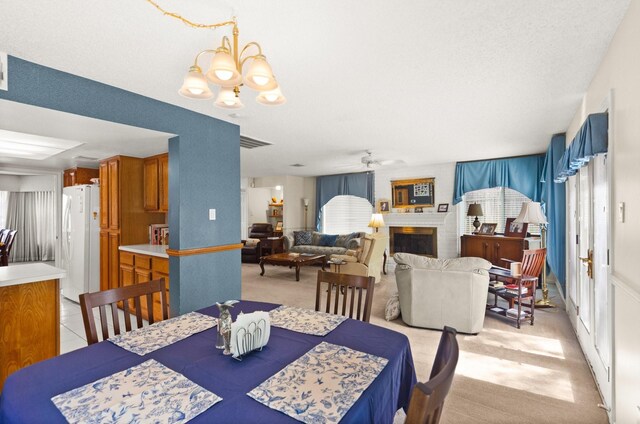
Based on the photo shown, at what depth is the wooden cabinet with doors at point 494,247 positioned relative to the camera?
5386 mm

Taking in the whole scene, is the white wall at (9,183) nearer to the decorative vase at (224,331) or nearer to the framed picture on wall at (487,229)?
the decorative vase at (224,331)

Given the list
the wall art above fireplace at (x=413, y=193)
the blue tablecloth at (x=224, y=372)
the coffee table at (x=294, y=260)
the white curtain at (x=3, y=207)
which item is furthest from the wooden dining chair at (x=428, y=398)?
the white curtain at (x=3, y=207)

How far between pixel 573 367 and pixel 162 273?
13.2 ft

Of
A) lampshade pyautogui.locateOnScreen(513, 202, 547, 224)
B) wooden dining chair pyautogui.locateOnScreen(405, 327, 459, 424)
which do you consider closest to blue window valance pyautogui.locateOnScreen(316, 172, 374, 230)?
lampshade pyautogui.locateOnScreen(513, 202, 547, 224)

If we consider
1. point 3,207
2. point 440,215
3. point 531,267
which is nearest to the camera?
point 531,267

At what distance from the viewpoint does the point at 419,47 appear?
6.80ft

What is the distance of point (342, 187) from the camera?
845 centimetres

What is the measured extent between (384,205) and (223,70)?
22.0ft

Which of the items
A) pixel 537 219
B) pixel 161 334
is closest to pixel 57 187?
pixel 161 334

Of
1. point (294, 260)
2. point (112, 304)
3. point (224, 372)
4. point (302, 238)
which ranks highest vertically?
point (112, 304)

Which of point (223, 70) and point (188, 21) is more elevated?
point (188, 21)

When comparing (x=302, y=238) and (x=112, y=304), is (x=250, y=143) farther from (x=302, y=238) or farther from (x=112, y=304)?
(x=302, y=238)

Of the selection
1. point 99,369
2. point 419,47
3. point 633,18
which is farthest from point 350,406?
point 633,18

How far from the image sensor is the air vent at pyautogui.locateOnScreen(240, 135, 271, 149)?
4470 mm
